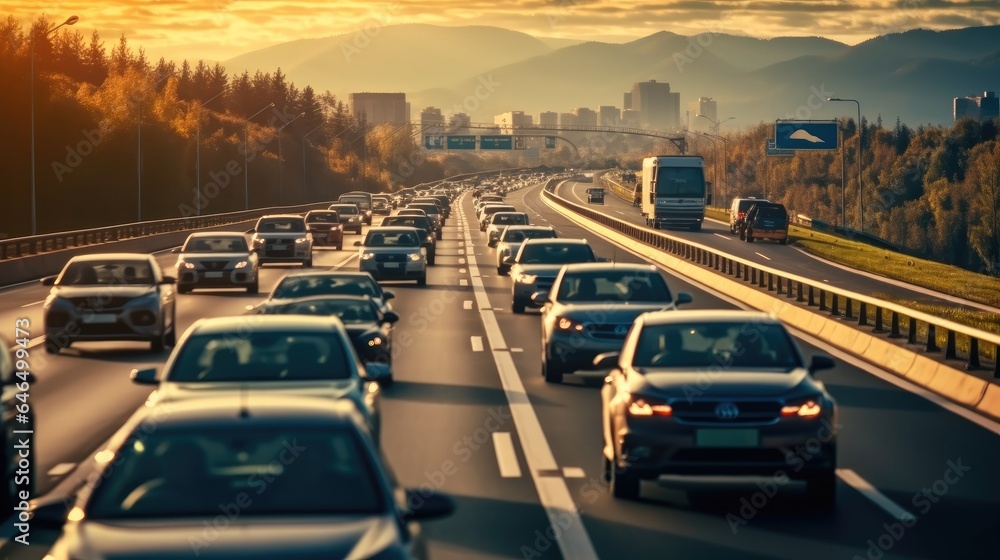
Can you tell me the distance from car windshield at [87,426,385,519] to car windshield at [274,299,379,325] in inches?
470

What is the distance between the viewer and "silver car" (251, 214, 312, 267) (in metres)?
47.4

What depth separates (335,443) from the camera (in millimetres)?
6668

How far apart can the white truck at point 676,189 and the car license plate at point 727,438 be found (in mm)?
69002

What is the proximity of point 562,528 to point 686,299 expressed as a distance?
880cm

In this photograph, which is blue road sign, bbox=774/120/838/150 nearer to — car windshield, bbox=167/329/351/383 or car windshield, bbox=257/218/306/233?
car windshield, bbox=257/218/306/233

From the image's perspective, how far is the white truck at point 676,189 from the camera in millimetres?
80188

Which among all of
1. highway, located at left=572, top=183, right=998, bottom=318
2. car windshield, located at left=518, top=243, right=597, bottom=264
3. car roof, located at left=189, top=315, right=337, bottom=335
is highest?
car roof, located at left=189, top=315, right=337, bottom=335

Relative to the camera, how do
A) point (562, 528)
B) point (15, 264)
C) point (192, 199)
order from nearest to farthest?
point (562, 528), point (15, 264), point (192, 199)

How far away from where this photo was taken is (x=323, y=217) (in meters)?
65.4

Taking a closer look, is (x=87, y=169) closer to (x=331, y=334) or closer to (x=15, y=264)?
(x=15, y=264)

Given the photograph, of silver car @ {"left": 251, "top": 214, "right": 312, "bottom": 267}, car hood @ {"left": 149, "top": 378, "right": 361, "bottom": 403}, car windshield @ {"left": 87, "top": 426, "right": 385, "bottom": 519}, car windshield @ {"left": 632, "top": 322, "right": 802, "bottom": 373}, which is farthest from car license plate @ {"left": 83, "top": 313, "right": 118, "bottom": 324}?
silver car @ {"left": 251, "top": 214, "right": 312, "bottom": 267}

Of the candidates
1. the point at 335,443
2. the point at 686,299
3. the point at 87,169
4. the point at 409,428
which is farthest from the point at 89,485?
the point at 87,169

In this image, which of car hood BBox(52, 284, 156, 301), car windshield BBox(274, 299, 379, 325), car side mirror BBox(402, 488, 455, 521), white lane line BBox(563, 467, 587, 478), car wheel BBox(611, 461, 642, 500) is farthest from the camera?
car hood BBox(52, 284, 156, 301)

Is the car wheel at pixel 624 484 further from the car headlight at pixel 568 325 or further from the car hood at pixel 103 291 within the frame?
the car hood at pixel 103 291
